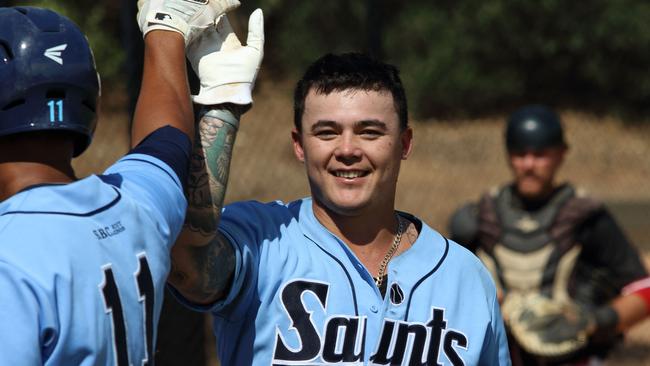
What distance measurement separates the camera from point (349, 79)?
10.3 feet

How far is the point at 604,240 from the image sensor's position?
520 cm

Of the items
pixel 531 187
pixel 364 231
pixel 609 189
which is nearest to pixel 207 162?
pixel 364 231

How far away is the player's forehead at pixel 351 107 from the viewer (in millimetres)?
3092

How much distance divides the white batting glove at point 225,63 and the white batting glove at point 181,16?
0.19 feet

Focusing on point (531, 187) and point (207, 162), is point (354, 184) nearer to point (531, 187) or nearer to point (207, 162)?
point (207, 162)

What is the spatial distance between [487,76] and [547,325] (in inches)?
382

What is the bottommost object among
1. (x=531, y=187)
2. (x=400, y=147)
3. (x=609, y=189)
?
(x=609, y=189)

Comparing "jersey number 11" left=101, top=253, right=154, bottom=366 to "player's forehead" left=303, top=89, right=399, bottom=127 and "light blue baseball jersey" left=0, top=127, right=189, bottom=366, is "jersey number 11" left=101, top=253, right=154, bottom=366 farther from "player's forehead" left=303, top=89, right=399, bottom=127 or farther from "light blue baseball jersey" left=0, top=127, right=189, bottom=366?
"player's forehead" left=303, top=89, right=399, bottom=127

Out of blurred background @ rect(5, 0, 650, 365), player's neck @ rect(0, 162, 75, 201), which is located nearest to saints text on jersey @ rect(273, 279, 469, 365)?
player's neck @ rect(0, 162, 75, 201)

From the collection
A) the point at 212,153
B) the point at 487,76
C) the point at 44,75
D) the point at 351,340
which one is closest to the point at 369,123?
the point at 212,153

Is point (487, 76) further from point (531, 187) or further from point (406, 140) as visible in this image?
point (406, 140)

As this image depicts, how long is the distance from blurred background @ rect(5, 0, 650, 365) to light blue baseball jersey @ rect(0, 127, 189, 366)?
8668 millimetres

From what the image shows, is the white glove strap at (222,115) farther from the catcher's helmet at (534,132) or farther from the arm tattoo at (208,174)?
Result: the catcher's helmet at (534,132)

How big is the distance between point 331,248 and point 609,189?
396 inches
